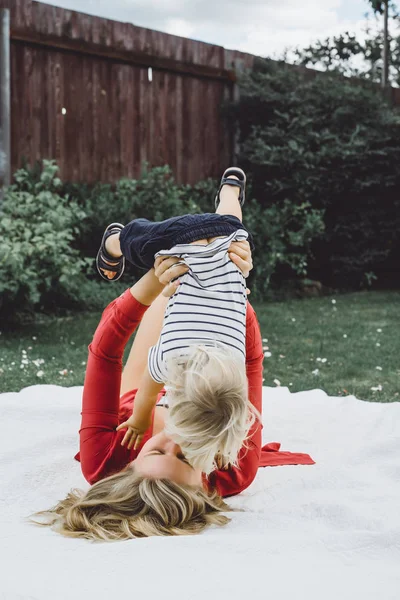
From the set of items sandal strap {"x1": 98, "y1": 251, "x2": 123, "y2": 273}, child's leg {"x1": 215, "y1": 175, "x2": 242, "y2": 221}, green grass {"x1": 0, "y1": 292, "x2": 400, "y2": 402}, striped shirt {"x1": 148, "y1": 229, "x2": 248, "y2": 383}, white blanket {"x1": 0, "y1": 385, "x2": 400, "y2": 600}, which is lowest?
white blanket {"x1": 0, "y1": 385, "x2": 400, "y2": 600}

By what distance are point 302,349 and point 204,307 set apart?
281cm

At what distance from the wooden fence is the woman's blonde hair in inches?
163

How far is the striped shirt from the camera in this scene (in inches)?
72.9

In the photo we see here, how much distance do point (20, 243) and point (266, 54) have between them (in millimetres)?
4086

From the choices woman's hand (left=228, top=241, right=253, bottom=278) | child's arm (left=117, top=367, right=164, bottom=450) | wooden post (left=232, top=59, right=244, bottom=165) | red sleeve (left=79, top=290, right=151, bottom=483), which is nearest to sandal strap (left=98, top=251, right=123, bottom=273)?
red sleeve (left=79, top=290, right=151, bottom=483)

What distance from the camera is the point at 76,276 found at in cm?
494

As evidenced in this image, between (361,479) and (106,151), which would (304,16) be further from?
(361,479)

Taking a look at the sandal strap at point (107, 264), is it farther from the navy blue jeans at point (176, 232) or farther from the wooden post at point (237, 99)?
the wooden post at point (237, 99)

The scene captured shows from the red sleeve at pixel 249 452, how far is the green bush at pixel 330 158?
4656mm

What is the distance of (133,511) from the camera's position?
1.77m

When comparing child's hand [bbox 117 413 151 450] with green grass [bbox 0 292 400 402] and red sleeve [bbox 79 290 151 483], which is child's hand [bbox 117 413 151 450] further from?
green grass [bbox 0 292 400 402]

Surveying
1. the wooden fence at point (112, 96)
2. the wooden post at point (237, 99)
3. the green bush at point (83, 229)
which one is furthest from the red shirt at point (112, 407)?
the wooden post at point (237, 99)

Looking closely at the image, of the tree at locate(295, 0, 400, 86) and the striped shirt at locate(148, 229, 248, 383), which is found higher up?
the tree at locate(295, 0, 400, 86)

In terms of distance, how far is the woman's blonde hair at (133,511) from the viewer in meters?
1.73
